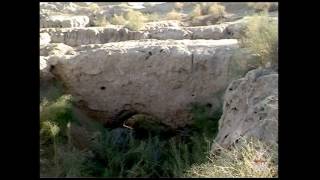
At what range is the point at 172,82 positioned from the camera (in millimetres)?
10336

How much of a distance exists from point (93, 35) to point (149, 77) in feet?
18.4

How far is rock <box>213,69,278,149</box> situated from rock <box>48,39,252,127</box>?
2770 mm

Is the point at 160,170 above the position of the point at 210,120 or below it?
below

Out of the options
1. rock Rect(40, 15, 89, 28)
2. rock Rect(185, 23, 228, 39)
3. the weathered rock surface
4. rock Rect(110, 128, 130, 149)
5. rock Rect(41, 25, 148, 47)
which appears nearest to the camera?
rock Rect(110, 128, 130, 149)

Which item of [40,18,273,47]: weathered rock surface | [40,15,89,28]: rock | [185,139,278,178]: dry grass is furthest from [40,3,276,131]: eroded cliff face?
[40,15,89,28]: rock

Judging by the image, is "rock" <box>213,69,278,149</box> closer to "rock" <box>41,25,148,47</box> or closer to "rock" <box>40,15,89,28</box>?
"rock" <box>41,25,148,47</box>

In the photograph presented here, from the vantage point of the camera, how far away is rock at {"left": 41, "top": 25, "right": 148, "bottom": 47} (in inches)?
598

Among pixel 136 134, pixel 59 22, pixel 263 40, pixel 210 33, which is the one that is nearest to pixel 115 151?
pixel 136 134

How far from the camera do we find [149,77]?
34.0 ft

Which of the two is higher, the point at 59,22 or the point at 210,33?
the point at 59,22

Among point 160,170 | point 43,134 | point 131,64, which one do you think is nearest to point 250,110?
point 160,170

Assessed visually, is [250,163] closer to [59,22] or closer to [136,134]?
[136,134]

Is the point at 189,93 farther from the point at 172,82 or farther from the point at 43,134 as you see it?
the point at 43,134
